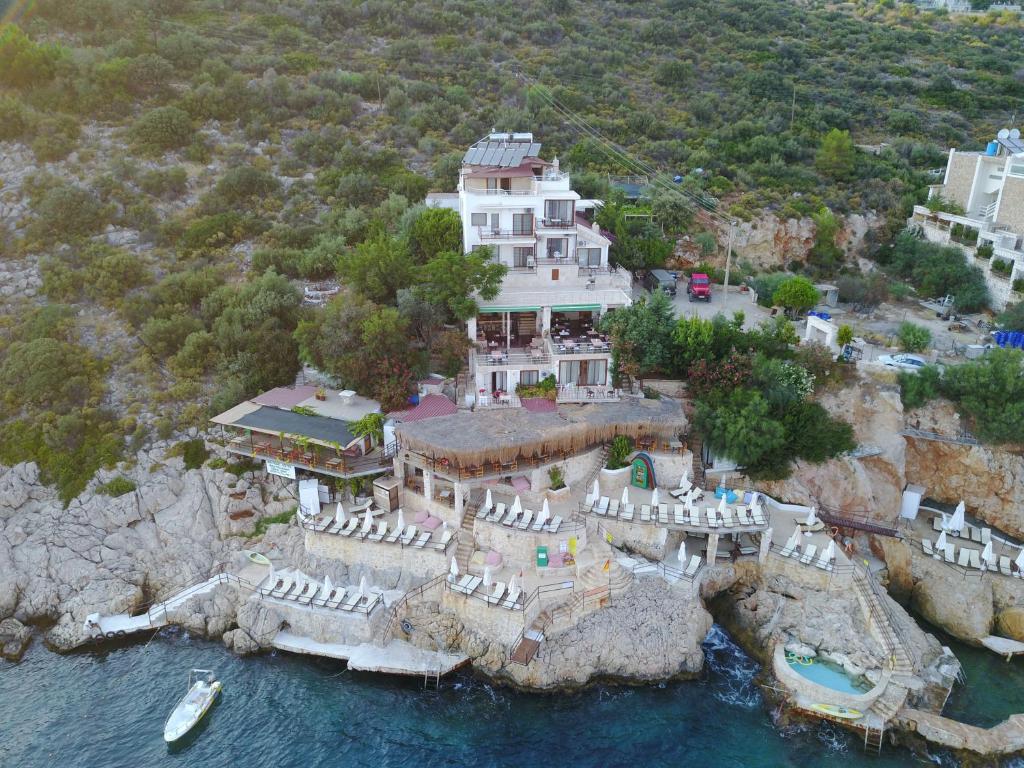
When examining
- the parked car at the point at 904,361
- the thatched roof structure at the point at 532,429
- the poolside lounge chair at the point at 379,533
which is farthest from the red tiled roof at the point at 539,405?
the parked car at the point at 904,361

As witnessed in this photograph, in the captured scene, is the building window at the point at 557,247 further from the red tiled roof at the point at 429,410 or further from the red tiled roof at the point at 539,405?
the red tiled roof at the point at 429,410

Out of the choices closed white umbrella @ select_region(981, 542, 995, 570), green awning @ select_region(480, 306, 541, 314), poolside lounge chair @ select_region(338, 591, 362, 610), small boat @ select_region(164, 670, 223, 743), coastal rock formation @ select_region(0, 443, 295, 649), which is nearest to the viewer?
small boat @ select_region(164, 670, 223, 743)

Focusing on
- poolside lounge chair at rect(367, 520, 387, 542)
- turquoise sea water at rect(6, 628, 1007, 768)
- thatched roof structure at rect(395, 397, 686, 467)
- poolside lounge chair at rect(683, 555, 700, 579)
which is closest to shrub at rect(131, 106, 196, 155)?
thatched roof structure at rect(395, 397, 686, 467)

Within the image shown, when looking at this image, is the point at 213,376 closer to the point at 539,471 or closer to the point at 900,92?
the point at 539,471

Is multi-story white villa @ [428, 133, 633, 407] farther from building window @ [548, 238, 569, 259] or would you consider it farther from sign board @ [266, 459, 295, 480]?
sign board @ [266, 459, 295, 480]

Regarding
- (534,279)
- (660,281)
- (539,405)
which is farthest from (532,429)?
(660,281)

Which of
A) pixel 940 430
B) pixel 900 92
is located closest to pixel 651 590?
pixel 940 430
